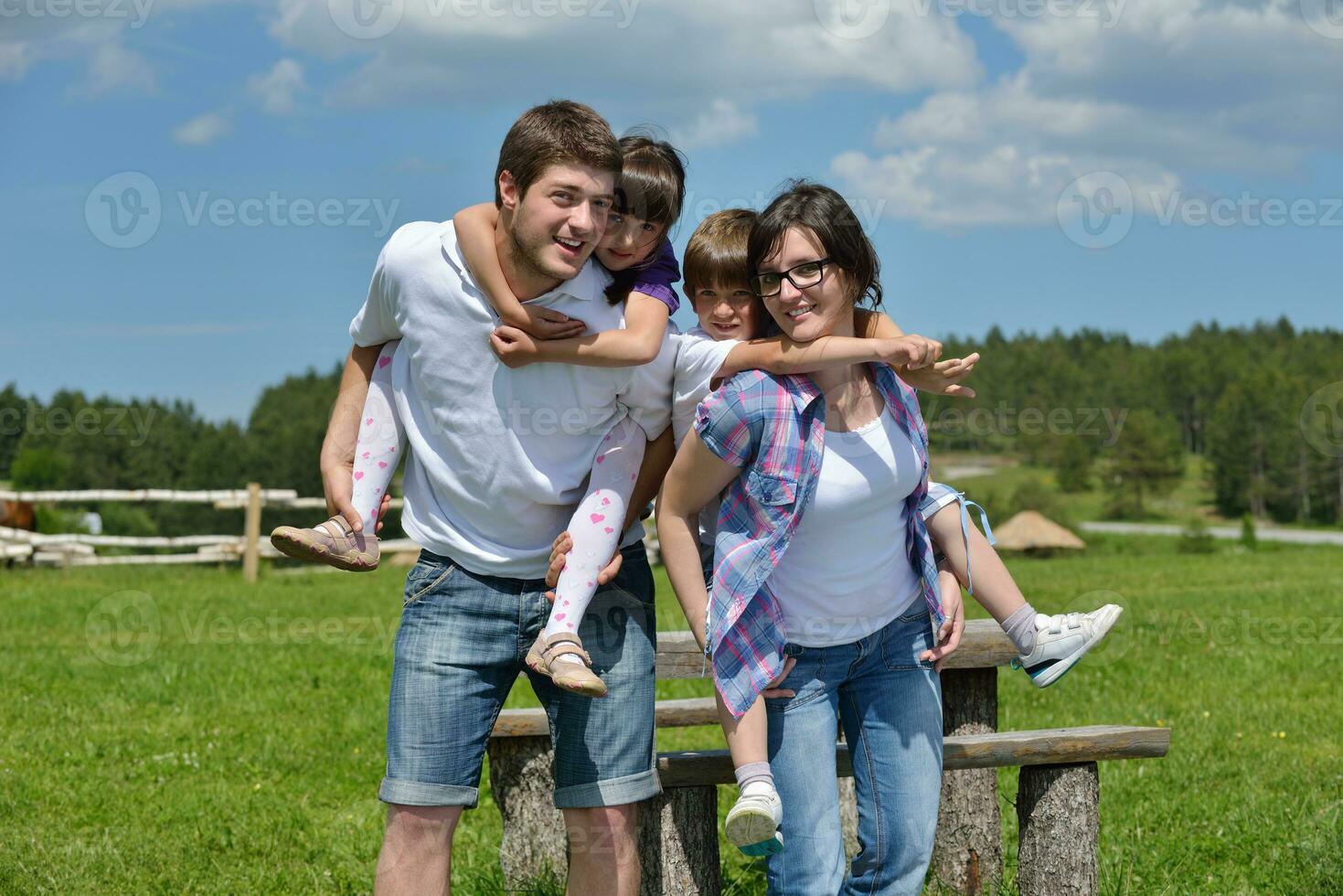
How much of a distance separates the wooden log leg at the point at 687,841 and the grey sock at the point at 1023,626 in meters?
0.92

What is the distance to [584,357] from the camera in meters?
2.71

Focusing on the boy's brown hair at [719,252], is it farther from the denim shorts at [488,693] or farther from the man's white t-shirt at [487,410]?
the denim shorts at [488,693]

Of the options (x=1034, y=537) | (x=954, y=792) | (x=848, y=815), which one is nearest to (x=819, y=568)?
(x=954, y=792)

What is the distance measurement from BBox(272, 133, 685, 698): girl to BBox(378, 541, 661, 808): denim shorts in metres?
0.12

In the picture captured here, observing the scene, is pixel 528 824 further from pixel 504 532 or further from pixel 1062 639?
pixel 1062 639

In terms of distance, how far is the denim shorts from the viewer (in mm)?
2760

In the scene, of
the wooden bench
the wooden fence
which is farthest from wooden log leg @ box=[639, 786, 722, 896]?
the wooden fence

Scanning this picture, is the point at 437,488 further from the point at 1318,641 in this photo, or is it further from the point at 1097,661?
the point at 1318,641

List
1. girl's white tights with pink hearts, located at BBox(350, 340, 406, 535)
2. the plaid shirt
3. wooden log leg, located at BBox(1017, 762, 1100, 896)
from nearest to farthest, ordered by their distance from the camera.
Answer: the plaid shirt → girl's white tights with pink hearts, located at BBox(350, 340, 406, 535) → wooden log leg, located at BBox(1017, 762, 1100, 896)

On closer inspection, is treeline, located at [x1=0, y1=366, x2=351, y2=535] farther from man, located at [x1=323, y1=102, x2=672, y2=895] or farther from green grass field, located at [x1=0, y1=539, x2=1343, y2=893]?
man, located at [x1=323, y1=102, x2=672, y2=895]

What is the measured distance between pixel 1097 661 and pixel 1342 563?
14.1m

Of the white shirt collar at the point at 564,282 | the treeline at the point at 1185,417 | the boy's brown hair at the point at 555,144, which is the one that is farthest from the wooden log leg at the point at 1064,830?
the treeline at the point at 1185,417

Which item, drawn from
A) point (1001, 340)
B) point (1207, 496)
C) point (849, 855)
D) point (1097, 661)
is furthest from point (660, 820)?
point (1001, 340)

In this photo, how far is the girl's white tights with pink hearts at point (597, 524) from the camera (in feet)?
8.96
